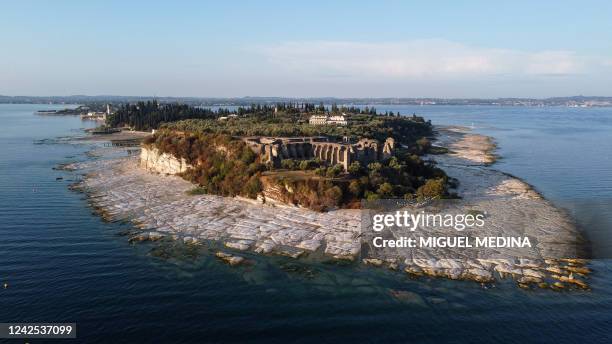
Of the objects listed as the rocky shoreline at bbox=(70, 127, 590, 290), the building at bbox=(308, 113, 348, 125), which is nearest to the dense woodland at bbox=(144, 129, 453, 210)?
the rocky shoreline at bbox=(70, 127, 590, 290)

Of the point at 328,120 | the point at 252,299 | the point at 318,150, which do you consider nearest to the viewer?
the point at 252,299

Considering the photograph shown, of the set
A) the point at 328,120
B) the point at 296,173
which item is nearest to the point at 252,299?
the point at 296,173

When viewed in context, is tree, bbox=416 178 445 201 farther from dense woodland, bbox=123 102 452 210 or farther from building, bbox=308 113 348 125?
building, bbox=308 113 348 125

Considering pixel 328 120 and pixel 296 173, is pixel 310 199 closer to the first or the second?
pixel 296 173

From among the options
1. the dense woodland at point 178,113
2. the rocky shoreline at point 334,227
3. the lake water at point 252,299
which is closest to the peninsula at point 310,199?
the rocky shoreline at point 334,227

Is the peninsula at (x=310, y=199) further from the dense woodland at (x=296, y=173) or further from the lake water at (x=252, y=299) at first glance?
the lake water at (x=252, y=299)

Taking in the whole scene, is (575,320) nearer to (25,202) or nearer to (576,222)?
(576,222)

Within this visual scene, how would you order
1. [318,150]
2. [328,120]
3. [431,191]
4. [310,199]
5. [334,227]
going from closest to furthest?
[334,227] → [310,199] → [431,191] → [318,150] → [328,120]
